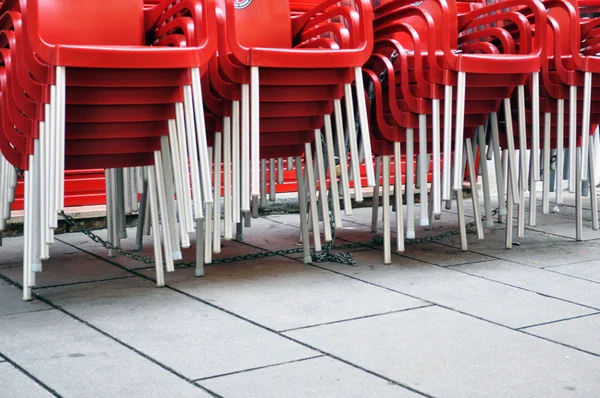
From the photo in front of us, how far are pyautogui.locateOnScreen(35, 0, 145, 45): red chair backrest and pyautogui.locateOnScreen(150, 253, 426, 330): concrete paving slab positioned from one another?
42.4 inches

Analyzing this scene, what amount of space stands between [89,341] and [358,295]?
112 centimetres

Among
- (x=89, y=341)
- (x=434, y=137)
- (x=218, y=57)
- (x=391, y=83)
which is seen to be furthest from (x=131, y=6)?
(x=89, y=341)

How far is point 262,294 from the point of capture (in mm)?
3566

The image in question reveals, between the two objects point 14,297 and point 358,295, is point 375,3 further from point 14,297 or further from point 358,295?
point 14,297

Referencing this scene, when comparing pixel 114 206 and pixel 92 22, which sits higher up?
pixel 92 22

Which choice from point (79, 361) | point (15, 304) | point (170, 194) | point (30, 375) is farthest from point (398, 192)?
point (30, 375)

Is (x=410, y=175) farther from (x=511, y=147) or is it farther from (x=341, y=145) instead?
(x=511, y=147)

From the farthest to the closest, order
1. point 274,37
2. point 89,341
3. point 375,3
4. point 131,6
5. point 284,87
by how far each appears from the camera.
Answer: point 375,3, point 274,37, point 131,6, point 284,87, point 89,341

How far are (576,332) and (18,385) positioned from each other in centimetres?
180

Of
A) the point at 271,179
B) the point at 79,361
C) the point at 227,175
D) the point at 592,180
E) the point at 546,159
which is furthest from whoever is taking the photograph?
the point at 271,179

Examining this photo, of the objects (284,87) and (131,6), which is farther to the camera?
(131,6)

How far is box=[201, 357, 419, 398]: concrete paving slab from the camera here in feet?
7.98

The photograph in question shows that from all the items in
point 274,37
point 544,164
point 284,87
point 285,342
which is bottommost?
point 285,342

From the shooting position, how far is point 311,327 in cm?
310
